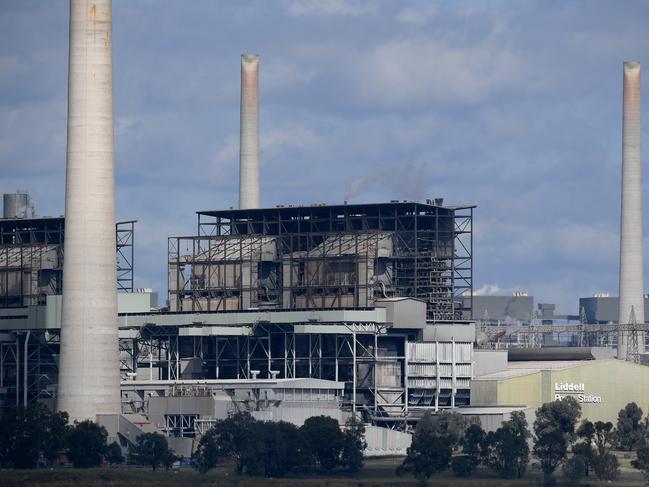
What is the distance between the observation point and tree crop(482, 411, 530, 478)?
119938 mm

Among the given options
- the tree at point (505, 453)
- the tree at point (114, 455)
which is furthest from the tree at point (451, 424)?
the tree at point (114, 455)

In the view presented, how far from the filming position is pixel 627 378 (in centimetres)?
15900

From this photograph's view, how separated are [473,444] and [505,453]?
3.71m

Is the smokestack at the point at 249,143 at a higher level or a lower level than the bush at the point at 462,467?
higher

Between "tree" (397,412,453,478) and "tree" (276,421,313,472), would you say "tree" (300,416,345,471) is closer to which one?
"tree" (276,421,313,472)

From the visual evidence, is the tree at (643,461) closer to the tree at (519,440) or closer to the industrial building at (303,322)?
the tree at (519,440)

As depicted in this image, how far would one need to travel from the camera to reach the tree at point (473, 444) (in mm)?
122000

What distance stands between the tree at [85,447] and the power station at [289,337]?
9221 mm

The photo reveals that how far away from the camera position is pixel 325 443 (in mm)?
122438

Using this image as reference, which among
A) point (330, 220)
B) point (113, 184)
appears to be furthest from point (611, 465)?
point (330, 220)

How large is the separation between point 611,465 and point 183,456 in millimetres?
34386

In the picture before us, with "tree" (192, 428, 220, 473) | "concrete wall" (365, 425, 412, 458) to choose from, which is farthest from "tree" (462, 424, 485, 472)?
"tree" (192, 428, 220, 473)

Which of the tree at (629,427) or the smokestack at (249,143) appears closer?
the tree at (629,427)

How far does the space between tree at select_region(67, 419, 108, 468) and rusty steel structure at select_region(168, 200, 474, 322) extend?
4069 cm
